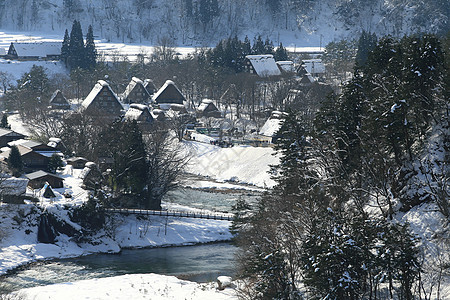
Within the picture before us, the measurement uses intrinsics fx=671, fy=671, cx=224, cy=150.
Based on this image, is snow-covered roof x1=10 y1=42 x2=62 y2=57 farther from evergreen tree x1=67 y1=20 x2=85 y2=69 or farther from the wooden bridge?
the wooden bridge

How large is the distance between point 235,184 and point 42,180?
57.1ft

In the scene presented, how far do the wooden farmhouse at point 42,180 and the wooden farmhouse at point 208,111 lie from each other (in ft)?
108

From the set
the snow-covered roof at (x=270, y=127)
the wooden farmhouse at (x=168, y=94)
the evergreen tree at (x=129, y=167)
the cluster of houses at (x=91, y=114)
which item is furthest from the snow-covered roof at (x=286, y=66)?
the evergreen tree at (x=129, y=167)

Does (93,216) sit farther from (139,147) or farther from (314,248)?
(314,248)

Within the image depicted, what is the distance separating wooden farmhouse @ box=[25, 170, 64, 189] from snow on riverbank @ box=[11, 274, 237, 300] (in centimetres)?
1271

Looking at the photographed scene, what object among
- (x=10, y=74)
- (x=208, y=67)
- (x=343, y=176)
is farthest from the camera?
(x=10, y=74)

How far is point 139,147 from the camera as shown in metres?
43.4

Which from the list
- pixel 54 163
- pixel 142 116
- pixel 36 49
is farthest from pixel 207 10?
pixel 54 163

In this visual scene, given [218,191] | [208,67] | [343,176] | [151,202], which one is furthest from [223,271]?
[208,67]

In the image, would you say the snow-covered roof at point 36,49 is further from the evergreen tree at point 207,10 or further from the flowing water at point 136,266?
the flowing water at point 136,266

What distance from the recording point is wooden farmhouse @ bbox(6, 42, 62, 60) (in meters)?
101

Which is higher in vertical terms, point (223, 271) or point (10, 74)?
point (10, 74)

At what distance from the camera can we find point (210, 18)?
133500 millimetres

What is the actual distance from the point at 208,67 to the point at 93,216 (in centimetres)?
4954
